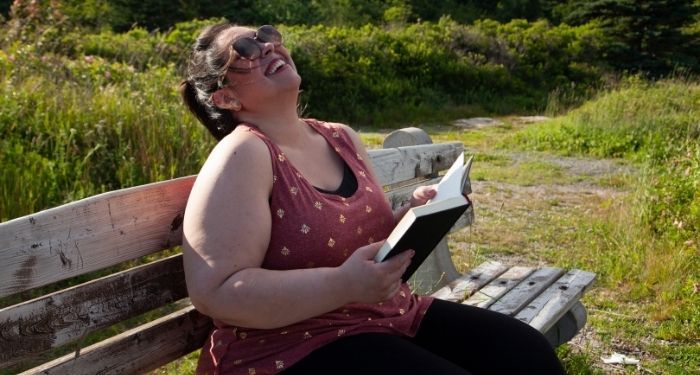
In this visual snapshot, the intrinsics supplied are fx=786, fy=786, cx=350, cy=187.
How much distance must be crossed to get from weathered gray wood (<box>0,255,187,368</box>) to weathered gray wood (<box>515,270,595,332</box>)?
1.48 metres

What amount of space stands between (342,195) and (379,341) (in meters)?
0.44

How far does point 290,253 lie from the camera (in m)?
2.01

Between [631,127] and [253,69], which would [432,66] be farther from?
[253,69]

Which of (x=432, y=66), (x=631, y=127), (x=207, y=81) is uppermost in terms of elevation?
(x=207, y=81)

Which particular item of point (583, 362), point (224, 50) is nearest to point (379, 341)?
point (224, 50)

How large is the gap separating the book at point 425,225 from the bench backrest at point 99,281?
628 millimetres

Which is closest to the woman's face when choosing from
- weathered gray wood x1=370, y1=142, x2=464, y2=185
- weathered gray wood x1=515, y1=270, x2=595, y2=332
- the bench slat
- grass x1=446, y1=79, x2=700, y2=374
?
the bench slat

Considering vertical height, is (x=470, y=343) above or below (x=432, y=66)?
above

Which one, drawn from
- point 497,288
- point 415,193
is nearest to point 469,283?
point 497,288

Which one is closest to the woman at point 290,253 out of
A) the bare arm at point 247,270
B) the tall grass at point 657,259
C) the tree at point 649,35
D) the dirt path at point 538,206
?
the bare arm at point 247,270

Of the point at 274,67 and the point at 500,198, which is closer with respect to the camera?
the point at 274,67

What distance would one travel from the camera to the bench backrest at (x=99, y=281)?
5.72 ft

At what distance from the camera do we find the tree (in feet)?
69.6

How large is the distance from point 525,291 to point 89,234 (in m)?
2.11
